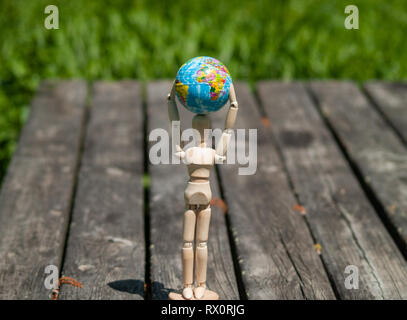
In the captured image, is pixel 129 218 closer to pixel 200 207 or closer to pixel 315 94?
pixel 200 207

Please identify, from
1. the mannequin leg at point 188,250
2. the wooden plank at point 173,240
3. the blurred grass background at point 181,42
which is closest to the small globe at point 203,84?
the mannequin leg at point 188,250

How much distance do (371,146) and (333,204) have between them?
70 cm

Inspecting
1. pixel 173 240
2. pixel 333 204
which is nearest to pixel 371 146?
pixel 333 204

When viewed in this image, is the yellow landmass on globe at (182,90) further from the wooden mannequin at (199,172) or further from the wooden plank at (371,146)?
the wooden plank at (371,146)

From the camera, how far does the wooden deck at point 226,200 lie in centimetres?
246

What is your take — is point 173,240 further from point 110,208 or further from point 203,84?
point 203,84

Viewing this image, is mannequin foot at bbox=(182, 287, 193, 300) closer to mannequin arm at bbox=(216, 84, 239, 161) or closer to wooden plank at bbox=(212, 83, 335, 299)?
wooden plank at bbox=(212, 83, 335, 299)

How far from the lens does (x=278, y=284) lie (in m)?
2.42

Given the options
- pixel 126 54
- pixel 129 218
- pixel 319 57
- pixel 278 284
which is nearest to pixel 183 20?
pixel 126 54

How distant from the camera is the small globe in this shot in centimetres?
196

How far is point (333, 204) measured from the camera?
3.00m
